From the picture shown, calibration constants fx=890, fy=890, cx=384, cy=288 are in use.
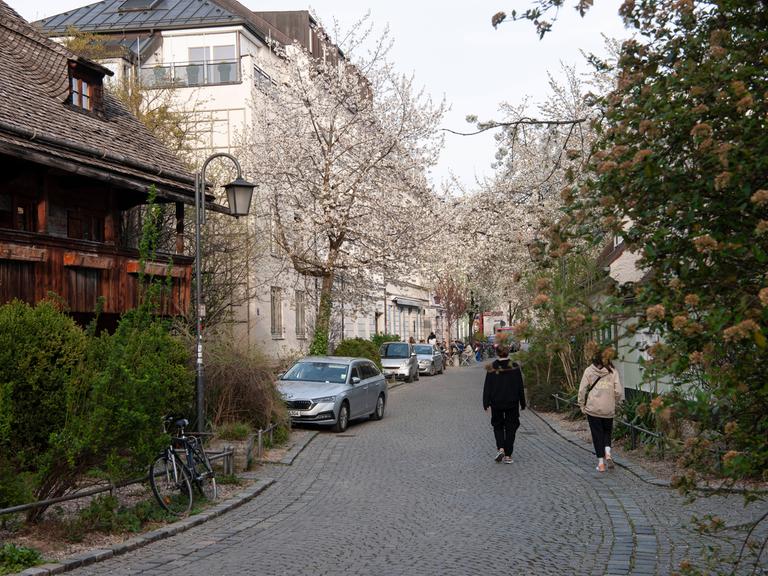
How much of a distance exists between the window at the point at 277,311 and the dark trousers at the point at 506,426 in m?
22.4

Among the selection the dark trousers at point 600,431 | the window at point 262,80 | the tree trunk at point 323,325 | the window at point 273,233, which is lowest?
the dark trousers at point 600,431

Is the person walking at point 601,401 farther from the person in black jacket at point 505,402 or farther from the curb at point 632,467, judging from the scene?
the person in black jacket at point 505,402

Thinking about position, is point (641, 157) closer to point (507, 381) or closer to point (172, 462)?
point (172, 462)

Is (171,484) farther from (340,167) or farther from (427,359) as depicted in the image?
(427,359)

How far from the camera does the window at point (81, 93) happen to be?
21141 mm

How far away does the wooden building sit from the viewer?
Result: 53.6ft

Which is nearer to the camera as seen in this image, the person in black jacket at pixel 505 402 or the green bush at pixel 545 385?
the person in black jacket at pixel 505 402

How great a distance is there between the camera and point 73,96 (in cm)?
2108

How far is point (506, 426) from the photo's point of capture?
14328mm

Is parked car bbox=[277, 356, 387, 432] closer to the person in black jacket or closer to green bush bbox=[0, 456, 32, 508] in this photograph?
the person in black jacket

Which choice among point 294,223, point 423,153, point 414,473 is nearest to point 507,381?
point 414,473

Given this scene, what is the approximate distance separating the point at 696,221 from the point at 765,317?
34.1 inches

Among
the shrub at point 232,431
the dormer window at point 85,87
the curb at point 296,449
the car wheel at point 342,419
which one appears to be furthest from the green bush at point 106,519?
the dormer window at point 85,87

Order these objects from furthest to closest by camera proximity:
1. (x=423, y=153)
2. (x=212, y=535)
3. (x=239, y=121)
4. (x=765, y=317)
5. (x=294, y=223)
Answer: (x=239, y=121) → (x=423, y=153) → (x=294, y=223) → (x=212, y=535) → (x=765, y=317)
